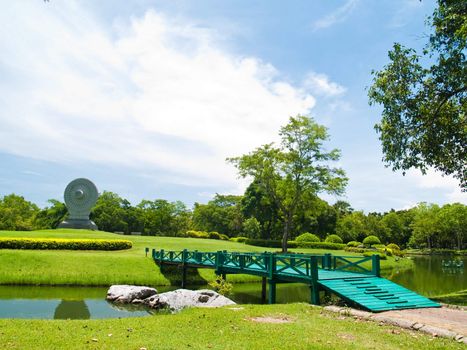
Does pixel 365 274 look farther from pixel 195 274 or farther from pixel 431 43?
pixel 195 274

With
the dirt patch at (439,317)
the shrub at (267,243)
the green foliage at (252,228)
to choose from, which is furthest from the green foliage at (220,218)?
the dirt patch at (439,317)

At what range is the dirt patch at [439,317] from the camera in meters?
11.2

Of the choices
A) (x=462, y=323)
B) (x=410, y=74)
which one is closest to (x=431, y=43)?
(x=410, y=74)

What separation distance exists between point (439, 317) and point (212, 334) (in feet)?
25.0

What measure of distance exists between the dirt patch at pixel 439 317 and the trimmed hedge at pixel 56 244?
2829 centimetres

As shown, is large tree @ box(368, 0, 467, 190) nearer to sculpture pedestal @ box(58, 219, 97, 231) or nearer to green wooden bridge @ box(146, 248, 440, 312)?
green wooden bridge @ box(146, 248, 440, 312)

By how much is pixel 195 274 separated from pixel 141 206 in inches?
2496

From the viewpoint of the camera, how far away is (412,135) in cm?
2181

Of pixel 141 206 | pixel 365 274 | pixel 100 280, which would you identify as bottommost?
pixel 100 280

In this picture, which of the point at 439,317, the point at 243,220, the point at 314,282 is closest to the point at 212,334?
the point at 314,282

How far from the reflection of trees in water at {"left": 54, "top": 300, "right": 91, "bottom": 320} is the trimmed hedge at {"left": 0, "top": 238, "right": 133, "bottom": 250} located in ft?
45.8

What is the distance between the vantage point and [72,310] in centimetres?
1891

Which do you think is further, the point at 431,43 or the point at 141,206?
the point at 141,206

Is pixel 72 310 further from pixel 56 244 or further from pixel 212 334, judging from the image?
pixel 56 244
